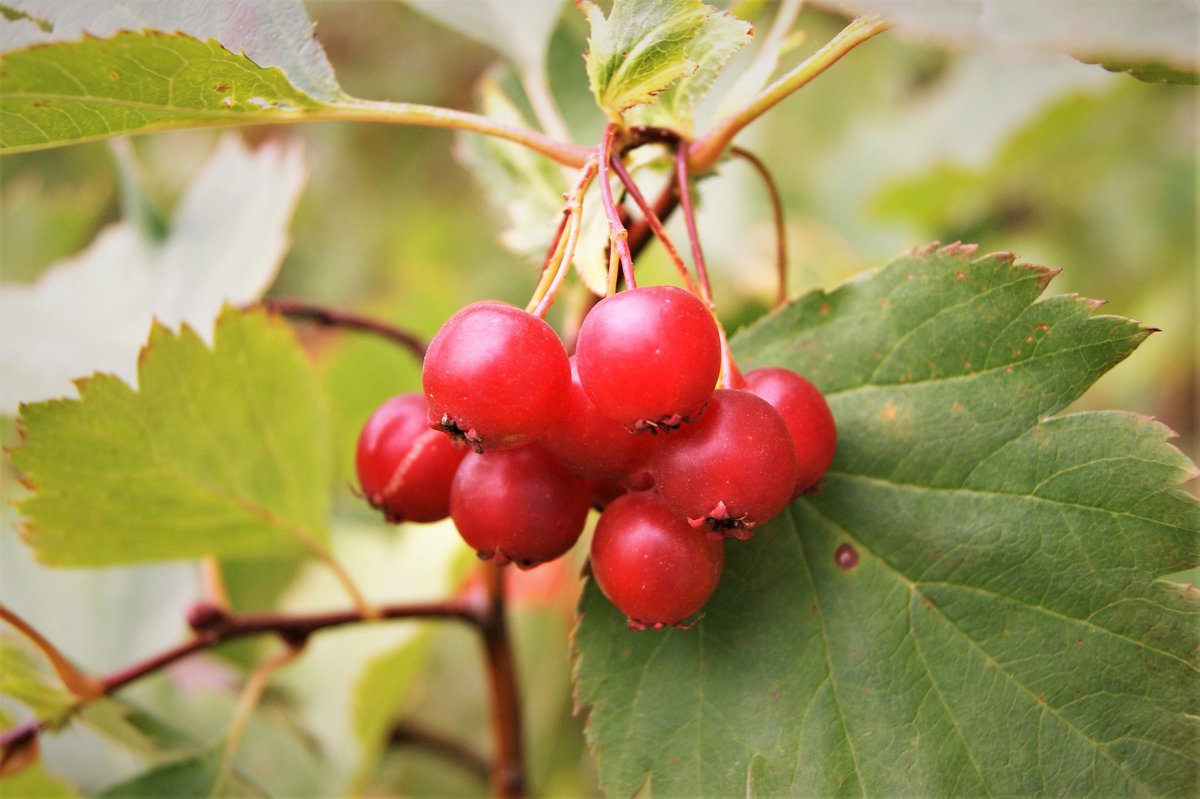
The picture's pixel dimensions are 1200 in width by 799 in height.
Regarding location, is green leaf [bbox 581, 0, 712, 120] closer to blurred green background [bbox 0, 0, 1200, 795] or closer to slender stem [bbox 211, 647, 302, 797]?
blurred green background [bbox 0, 0, 1200, 795]

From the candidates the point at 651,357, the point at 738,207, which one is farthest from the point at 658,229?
the point at 738,207

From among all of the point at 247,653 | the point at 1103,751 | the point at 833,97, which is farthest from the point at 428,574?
the point at 833,97

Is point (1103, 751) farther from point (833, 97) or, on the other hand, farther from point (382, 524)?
point (833, 97)

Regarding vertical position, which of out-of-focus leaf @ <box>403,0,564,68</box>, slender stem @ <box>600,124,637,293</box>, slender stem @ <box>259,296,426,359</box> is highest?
out-of-focus leaf @ <box>403,0,564,68</box>

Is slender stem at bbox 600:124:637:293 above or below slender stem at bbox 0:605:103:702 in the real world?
above

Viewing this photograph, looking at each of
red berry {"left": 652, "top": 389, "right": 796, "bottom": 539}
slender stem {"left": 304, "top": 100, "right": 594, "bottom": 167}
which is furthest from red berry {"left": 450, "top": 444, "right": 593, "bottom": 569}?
slender stem {"left": 304, "top": 100, "right": 594, "bottom": 167}

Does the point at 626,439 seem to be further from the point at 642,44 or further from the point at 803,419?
the point at 642,44

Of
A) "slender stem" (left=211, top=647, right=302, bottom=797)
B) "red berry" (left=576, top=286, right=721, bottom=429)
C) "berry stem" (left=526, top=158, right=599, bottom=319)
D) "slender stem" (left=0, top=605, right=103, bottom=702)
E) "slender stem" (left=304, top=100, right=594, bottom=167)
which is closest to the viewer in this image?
"red berry" (left=576, top=286, right=721, bottom=429)
